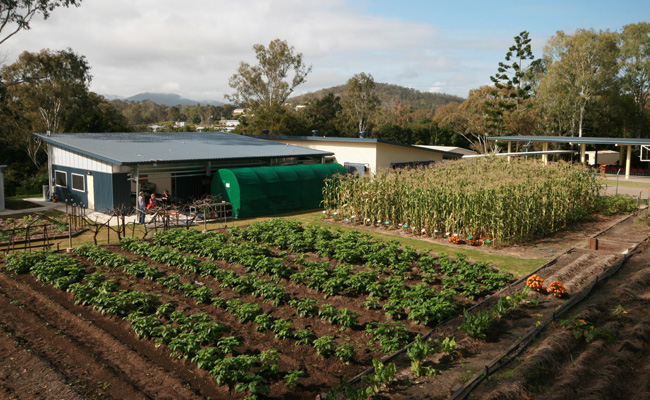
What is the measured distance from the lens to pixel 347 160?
1137 inches

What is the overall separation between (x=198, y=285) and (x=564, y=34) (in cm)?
5281

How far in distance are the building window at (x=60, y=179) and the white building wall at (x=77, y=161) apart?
0.49 meters

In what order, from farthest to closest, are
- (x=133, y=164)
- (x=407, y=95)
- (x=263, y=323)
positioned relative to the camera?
(x=407, y=95)
(x=133, y=164)
(x=263, y=323)

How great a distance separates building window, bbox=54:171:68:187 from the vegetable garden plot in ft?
35.7

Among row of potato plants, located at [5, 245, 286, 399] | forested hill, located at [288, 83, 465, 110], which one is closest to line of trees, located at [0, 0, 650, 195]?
row of potato plants, located at [5, 245, 286, 399]

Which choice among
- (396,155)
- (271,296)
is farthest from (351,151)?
(271,296)

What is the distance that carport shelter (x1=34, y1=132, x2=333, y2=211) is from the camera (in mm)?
20344

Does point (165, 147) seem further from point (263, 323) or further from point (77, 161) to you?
point (263, 323)

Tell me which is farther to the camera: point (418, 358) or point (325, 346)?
point (325, 346)

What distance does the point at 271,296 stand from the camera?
9.98 meters

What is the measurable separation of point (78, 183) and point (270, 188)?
9043 mm

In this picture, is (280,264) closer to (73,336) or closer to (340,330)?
(340,330)

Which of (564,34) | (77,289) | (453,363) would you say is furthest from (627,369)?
(564,34)

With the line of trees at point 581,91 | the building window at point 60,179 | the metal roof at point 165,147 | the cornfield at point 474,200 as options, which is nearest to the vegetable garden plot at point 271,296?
the cornfield at point 474,200
